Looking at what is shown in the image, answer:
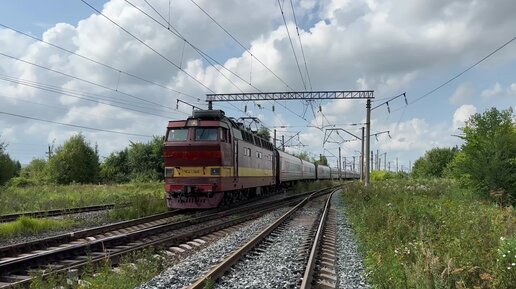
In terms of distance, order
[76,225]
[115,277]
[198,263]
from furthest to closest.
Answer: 1. [76,225]
2. [198,263]
3. [115,277]

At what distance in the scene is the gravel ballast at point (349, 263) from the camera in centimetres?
752

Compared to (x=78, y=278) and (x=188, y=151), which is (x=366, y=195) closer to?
(x=188, y=151)

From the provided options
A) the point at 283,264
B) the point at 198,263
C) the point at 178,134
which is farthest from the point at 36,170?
the point at 283,264

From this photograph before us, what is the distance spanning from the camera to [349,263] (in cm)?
912

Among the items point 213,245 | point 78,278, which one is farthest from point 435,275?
point 213,245

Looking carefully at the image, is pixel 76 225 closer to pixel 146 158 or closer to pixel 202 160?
pixel 202 160

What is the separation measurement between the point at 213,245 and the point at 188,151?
8.01m

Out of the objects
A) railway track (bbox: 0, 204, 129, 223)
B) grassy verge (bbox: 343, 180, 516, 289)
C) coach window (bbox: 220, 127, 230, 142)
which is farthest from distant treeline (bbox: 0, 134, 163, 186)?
grassy verge (bbox: 343, 180, 516, 289)

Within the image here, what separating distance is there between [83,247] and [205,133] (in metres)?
9.55

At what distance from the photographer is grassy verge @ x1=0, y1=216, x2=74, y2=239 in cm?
1327

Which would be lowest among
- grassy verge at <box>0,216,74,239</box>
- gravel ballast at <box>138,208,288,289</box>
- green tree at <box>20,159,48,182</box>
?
gravel ballast at <box>138,208,288,289</box>

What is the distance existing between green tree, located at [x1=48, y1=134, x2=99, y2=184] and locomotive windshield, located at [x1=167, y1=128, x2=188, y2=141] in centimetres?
5075

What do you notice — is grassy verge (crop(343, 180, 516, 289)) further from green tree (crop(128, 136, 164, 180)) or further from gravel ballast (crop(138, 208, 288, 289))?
green tree (crop(128, 136, 164, 180))

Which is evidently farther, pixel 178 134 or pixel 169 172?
pixel 178 134
